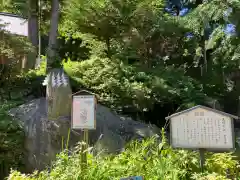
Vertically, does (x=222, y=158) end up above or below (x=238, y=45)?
below

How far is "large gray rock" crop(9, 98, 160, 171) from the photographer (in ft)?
19.0

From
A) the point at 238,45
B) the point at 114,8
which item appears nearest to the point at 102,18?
the point at 114,8

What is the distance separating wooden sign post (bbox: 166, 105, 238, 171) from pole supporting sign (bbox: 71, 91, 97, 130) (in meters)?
1.10

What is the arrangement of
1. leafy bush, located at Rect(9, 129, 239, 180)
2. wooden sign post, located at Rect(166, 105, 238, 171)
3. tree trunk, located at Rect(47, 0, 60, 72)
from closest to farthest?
1. leafy bush, located at Rect(9, 129, 239, 180)
2. wooden sign post, located at Rect(166, 105, 238, 171)
3. tree trunk, located at Rect(47, 0, 60, 72)

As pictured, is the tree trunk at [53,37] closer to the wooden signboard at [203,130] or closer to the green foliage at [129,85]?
the green foliage at [129,85]

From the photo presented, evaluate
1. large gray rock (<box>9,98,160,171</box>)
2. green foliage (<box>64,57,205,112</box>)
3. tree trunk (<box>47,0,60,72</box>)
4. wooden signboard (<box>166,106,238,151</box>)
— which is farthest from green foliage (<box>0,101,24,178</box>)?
wooden signboard (<box>166,106,238,151</box>)

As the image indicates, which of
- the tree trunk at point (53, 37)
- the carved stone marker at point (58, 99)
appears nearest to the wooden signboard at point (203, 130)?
the carved stone marker at point (58, 99)

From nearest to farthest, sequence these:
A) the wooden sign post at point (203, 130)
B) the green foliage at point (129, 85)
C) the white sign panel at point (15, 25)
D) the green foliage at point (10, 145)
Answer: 1. the wooden sign post at point (203, 130)
2. the green foliage at point (10, 145)
3. the green foliage at point (129, 85)
4. the white sign panel at point (15, 25)

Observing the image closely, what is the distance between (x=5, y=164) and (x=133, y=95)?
10.4ft

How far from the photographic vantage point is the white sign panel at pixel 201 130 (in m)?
3.66

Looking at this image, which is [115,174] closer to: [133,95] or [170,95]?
[133,95]

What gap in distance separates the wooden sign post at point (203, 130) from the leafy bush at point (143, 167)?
20 cm

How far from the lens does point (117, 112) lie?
7148 millimetres

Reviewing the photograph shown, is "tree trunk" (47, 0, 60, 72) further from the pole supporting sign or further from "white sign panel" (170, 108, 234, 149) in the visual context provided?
"white sign panel" (170, 108, 234, 149)
